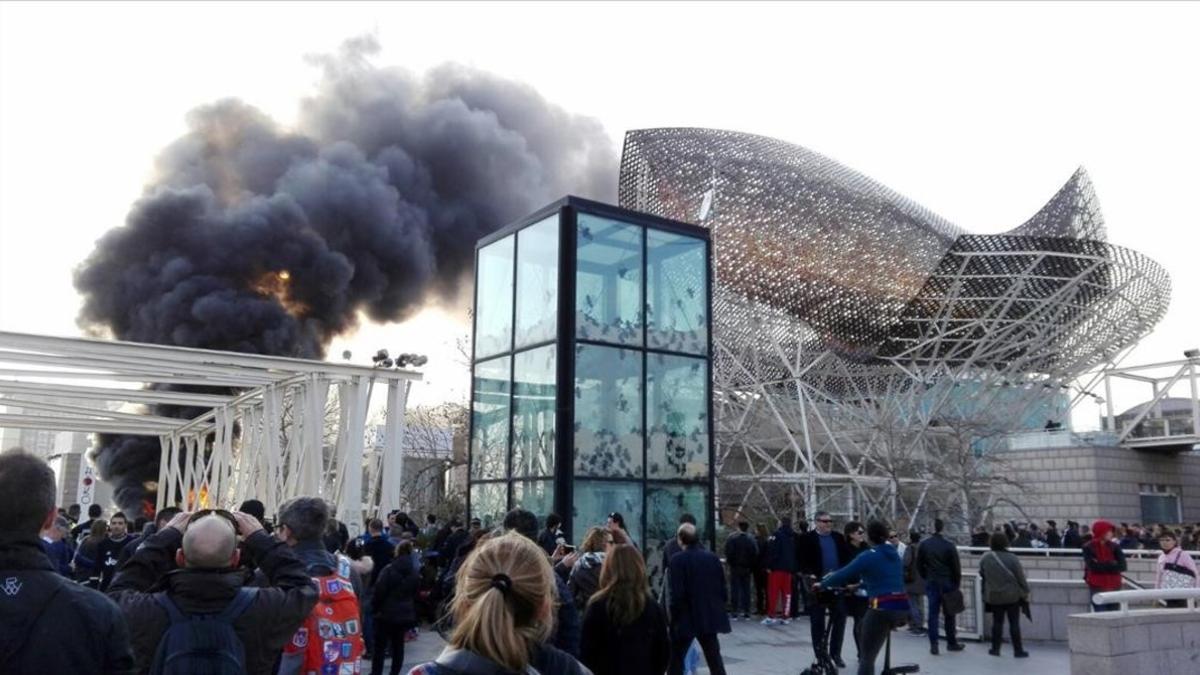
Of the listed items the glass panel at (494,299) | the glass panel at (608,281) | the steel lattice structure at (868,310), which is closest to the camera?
the glass panel at (608,281)

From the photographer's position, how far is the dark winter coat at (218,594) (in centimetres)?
309

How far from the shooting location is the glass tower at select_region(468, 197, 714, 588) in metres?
11.0

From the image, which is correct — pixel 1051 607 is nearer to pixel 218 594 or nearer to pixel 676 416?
pixel 676 416

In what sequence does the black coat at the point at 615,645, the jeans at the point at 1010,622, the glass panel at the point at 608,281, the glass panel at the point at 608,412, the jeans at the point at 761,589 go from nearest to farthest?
the black coat at the point at 615,645, the jeans at the point at 1010,622, the glass panel at the point at 608,412, the glass panel at the point at 608,281, the jeans at the point at 761,589

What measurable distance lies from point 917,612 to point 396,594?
7567 millimetres

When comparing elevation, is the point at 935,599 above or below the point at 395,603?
below

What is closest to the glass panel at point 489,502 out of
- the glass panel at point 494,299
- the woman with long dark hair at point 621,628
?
the glass panel at point 494,299

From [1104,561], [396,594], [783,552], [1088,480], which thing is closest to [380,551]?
[396,594]

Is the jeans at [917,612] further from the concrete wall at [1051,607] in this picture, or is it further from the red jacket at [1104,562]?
the red jacket at [1104,562]

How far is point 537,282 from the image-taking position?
11.8 metres

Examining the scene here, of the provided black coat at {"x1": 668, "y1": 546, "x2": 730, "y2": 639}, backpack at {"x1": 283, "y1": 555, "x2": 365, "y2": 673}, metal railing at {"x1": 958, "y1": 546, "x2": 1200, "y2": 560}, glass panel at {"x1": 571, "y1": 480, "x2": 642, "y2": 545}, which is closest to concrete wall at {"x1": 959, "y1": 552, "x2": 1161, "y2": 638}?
metal railing at {"x1": 958, "y1": 546, "x2": 1200, "y2": 560}

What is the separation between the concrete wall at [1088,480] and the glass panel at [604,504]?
2780 cm

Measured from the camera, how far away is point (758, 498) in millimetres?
34312

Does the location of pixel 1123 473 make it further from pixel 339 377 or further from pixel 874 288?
pixel 339 377
